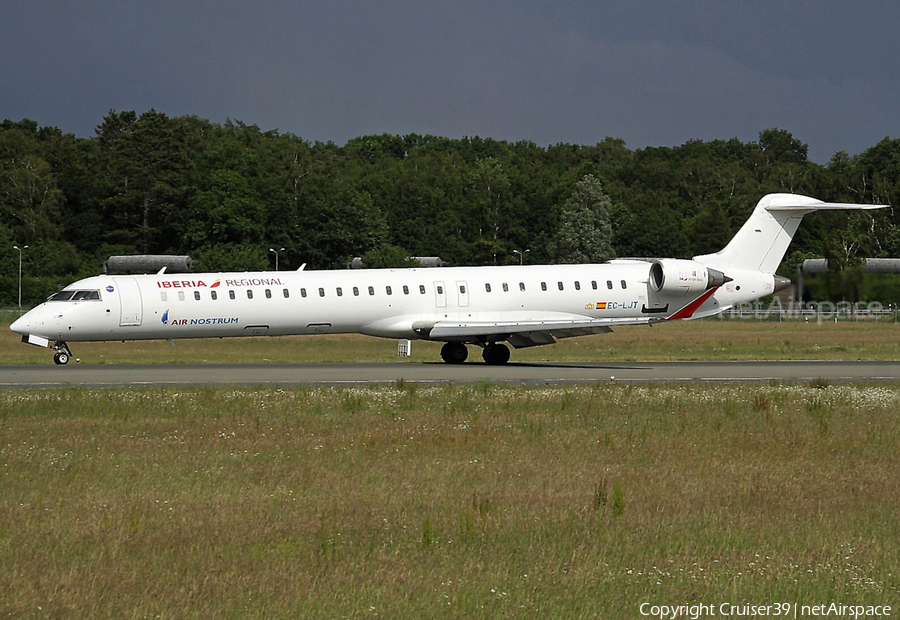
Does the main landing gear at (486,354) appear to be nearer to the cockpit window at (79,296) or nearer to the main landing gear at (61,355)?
the cockpit window at (79,296)

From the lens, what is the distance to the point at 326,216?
110 m

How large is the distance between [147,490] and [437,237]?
110472mm

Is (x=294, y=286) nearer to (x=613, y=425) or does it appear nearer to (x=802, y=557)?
(x=613, y=425)

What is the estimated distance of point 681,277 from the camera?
32875mm

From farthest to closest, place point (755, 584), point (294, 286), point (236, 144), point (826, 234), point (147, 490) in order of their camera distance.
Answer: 1. point (236, 144)
2. point (826, 234)
3. point (294, 286)
4. point (147, 490)
5. point (755, 584)

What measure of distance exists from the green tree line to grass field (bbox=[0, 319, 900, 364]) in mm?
39506

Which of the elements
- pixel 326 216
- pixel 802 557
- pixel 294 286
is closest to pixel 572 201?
pixel 326 216

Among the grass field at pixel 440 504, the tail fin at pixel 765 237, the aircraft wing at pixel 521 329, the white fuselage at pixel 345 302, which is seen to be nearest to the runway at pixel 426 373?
the aircraft wing at pixel 521 329

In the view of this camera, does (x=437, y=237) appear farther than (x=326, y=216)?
Yes

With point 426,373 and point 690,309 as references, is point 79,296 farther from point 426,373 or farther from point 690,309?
point 690,309

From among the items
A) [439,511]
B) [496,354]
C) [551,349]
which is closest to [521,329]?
[496,354]

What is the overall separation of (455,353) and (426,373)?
511cm

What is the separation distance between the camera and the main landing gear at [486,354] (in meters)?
32.9

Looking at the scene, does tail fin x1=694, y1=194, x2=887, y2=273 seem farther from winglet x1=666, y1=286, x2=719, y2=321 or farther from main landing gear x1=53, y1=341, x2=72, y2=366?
main landing gear x1=53, y1=341, x2=72, y2=366
